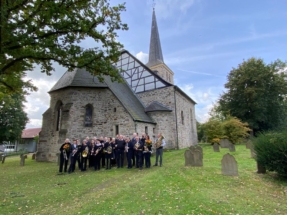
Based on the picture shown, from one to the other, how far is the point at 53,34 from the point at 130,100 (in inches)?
454

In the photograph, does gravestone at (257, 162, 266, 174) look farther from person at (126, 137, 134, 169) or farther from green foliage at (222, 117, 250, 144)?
green foliage at (222, 117, 250, 144)

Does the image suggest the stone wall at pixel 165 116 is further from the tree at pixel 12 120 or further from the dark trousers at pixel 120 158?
the tree at pixel 12 120

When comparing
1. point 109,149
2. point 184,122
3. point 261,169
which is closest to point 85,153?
point 109,149

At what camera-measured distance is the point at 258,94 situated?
27188mm

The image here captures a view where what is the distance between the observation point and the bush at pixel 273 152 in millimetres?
6844

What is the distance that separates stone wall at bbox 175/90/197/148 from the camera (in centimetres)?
2095

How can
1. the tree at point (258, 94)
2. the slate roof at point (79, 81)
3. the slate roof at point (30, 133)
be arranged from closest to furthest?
the slate roof at point (79, 81) < the tree at point (258, 94) < the slate roof at point (30, 133)

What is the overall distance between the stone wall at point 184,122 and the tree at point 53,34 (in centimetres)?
1279

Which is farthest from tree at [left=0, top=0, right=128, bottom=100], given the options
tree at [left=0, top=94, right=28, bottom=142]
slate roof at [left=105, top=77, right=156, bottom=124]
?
tree at [left=0, top=94, right=28, bottom=142]

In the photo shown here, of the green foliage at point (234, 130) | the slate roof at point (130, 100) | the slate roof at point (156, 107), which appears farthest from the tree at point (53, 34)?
the green foliage at point (234, 130)

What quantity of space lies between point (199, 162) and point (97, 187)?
5044mm

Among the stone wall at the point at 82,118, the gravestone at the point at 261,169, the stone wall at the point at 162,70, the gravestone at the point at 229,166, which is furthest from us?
the stone wall at the point at 162,70

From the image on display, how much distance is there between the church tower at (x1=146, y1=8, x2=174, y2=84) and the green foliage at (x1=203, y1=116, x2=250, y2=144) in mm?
14470

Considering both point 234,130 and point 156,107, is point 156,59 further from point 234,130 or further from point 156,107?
point 234,130
